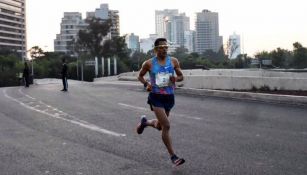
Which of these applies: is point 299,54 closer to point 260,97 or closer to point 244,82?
point 244,82

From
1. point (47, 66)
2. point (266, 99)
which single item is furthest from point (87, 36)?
point (266, 99)

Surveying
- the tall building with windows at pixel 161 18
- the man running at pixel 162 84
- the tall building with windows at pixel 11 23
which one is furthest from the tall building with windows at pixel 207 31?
the man running at pixel 162 84

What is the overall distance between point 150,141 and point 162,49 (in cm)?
251

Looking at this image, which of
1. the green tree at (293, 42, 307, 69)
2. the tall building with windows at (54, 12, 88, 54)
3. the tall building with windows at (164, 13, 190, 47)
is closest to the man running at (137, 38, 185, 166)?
the green tree at (293, 42, 307, 69)

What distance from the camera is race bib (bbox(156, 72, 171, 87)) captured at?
24.2 ft

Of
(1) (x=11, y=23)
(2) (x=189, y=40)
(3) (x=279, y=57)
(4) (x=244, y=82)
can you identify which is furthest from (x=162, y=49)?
(1) (x=11, y=23)

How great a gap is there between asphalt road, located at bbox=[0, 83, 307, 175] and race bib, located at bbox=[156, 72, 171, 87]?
3.67ft

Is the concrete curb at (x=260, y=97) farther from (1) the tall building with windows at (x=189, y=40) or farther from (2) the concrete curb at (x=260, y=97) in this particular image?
(1) the tall building with windows at (x=189, y=40)

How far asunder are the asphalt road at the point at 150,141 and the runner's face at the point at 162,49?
1541mm

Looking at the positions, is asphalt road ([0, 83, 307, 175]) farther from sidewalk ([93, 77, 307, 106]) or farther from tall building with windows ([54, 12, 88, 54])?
tall building with windows ([54, 12, 88, 54])

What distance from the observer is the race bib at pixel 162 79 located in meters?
7.38

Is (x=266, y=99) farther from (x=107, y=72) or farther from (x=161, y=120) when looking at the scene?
(x=107, y=72)

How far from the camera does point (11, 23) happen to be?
13562 cm

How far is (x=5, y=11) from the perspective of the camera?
132 meters
